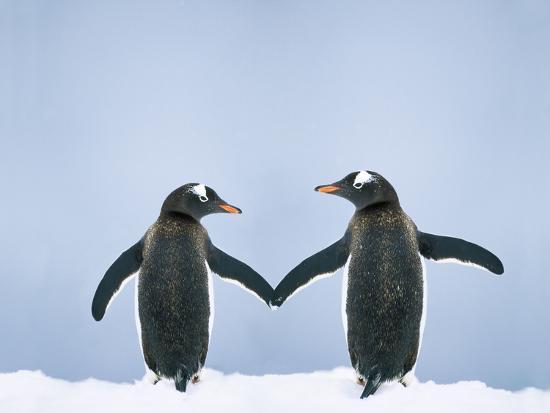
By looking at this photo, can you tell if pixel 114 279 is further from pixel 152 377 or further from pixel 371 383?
pixel 371 383

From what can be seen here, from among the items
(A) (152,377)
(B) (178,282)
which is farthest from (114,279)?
(A) (152,377)

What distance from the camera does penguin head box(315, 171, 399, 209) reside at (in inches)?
134

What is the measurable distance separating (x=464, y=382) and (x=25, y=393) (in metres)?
2.23

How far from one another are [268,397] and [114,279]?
3.21ft

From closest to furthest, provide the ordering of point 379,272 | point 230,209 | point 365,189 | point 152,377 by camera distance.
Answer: point 379,272 → point 152,377 → point 365,189 → point 230,209

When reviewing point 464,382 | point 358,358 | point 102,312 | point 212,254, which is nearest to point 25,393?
point 102,312

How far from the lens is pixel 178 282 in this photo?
3250 mm

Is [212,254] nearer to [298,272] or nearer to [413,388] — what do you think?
[298,272]

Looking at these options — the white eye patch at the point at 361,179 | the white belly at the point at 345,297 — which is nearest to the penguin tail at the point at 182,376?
the white belly at the point at 345,297

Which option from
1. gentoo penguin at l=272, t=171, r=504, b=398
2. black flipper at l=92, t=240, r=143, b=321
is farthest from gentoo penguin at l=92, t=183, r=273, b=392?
gentoo penguin at l=272, t=171, r=504, b=398

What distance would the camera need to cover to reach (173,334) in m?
3.21

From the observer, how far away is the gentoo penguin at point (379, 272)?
310 cm

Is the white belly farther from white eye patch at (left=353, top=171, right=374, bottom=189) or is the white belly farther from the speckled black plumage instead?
white eye patch at (left=353, top=171, right=374, bottom=189)

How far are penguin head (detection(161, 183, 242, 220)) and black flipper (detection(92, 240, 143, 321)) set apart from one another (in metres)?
0.27
